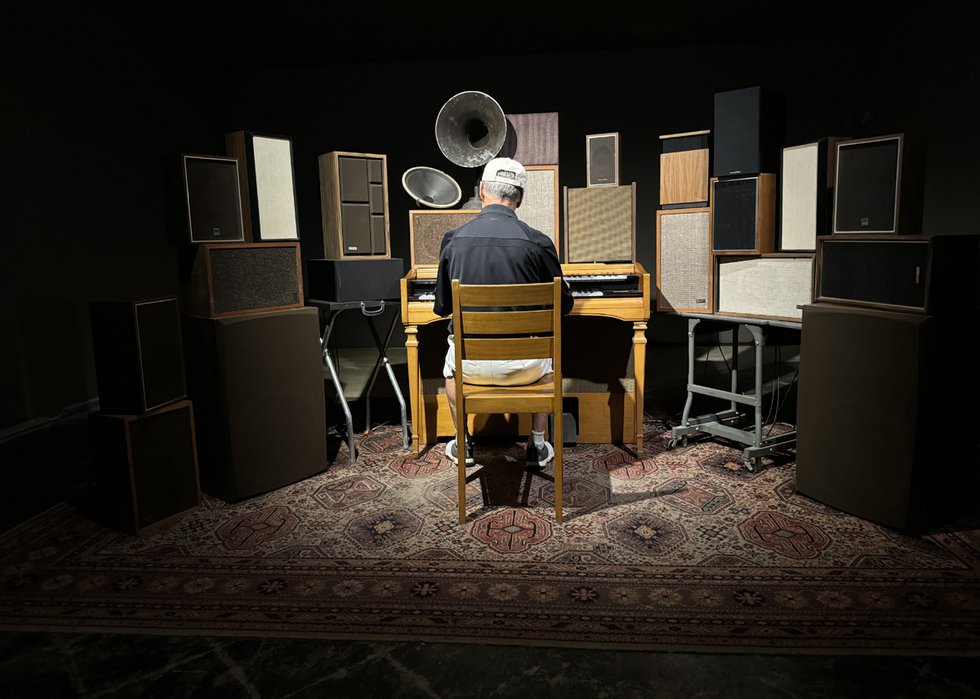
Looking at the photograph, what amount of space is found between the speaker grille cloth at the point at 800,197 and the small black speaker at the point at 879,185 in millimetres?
210

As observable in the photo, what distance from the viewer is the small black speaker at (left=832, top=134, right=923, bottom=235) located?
261 cm

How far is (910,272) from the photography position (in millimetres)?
2410

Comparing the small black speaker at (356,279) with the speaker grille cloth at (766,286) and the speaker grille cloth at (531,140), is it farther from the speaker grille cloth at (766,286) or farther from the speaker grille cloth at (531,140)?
the speaker grille cloth at (766,286)

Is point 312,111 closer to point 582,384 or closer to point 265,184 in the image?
point 265,184

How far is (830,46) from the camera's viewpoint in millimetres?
5707

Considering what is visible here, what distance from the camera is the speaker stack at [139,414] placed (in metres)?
2.54

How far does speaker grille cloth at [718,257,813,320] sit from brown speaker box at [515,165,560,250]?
2.73 feet

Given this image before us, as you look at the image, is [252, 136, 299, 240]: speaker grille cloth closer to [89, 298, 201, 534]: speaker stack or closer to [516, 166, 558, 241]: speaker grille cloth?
[89, 298, 201, 534]: speaker stack

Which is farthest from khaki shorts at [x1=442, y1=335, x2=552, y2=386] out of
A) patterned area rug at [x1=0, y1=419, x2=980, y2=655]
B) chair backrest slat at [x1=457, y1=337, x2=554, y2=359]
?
patterned area rug at [x1=0, y1=419, x2=980, y2=655]

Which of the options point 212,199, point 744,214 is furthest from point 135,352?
point 744,214

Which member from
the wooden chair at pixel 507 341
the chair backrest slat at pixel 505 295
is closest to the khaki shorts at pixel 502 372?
the wooden chair at pixel 507 341

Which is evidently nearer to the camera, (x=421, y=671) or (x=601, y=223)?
(x=421, y=671)

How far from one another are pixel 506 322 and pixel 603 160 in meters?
1.41

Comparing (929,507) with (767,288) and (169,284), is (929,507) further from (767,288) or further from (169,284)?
(169,284)
